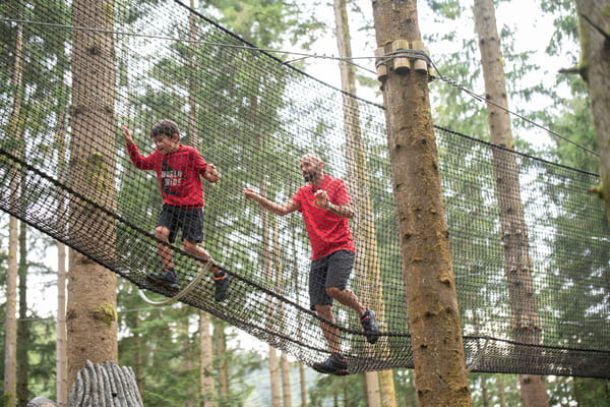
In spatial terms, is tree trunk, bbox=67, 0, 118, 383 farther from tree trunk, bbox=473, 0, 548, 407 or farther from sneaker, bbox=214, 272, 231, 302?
tree trunk, bbox=473, 0, 548, 407

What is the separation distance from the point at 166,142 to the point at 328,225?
87 centimetres

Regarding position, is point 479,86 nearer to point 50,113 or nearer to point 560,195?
point 560,195

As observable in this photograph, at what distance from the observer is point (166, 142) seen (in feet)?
10.9

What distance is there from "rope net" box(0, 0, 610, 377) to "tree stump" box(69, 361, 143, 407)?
1.88 feet

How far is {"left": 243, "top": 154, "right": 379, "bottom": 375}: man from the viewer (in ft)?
11.4

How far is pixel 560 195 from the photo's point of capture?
501 centimetres

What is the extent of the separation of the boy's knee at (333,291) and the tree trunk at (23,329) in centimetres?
683

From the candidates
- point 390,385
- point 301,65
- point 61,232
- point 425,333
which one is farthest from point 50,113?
point 301,65

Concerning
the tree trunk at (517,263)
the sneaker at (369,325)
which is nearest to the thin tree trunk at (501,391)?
the tree trunk at (517,263)

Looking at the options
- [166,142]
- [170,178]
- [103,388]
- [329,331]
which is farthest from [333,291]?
[103,388]

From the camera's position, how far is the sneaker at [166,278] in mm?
Result: 3150

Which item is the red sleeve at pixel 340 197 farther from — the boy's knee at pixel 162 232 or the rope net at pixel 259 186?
the boy's knee at pixel 162 232

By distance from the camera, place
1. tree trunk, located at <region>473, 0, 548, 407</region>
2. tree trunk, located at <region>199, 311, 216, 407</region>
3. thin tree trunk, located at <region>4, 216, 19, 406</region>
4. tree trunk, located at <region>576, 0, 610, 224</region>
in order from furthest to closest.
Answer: tree trunk, located at <region>199, 311, 216, 407</region>
thin tree trunk, located at <region>4, 216, 19, 406</region>
tree trunk, located at <region>473, 0, 548, 407</region>
tree trunk, located at <region>576, 0, 610, 224</region>

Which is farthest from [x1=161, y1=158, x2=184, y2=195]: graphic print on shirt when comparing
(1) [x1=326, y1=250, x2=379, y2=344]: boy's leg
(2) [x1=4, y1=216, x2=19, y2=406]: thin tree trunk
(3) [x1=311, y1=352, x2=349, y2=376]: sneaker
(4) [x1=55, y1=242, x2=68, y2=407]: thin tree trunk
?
(2) [x1=4, y1=216, x2=19, y2=406]: thin tree trunk
